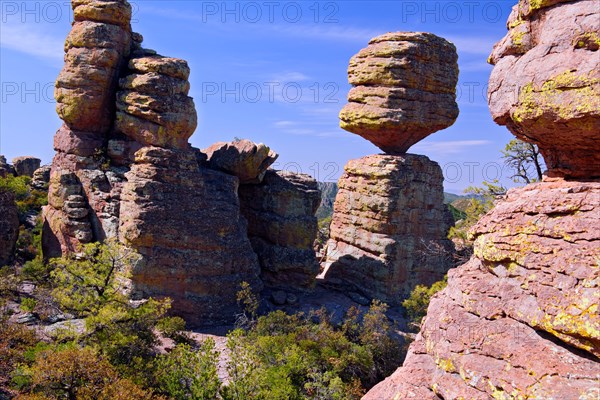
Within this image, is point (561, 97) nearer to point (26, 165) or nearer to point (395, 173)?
point (395, 173)

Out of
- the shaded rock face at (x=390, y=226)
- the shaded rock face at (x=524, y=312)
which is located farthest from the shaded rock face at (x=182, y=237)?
the shaded rock face at (x=524, y=312)

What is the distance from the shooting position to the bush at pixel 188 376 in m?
15.7

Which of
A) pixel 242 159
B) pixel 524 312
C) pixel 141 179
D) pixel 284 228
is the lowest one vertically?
pixel 524 312

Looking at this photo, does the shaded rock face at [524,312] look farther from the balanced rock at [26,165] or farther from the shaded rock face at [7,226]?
the balanced rock at [26,165]

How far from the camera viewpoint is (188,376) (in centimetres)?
1634

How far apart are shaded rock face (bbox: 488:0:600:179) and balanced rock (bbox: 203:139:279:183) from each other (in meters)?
19.4

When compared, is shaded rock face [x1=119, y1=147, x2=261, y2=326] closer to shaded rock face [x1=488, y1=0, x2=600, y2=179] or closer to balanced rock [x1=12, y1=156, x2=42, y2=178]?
shaded rock face [x1=488, y1=0, x2=600, y2=179]

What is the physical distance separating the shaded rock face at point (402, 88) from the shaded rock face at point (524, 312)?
61.2ft

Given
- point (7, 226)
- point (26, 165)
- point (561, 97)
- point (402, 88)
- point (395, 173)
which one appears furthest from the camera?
point (26, 165)

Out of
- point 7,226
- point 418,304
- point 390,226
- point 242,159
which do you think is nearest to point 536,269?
point 418,304

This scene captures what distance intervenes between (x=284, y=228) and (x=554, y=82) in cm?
2144

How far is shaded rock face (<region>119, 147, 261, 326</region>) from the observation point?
70.6 feet

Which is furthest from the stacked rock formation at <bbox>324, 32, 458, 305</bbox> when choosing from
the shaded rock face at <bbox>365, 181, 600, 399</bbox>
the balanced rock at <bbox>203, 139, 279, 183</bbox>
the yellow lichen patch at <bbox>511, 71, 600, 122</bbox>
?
the yellow lichen patch at <bbox>511, 71, 600, 122</bbox>

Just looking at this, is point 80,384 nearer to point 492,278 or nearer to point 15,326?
point 15,326
